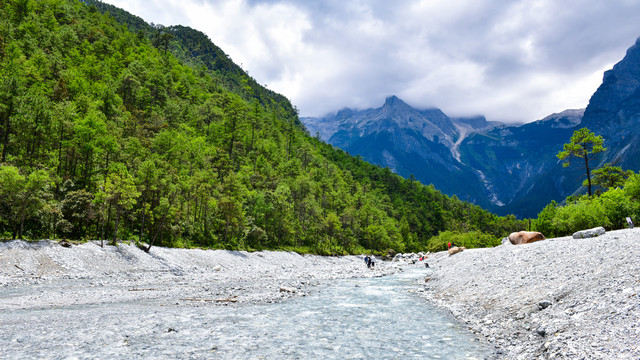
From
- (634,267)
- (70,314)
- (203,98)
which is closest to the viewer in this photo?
(634,267)

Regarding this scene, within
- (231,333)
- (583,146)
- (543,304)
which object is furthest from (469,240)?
(231,333)

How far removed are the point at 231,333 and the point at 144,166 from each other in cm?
4154

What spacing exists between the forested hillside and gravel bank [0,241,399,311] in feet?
13.4

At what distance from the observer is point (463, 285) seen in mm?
25156

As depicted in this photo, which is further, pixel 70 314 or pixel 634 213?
pixel 634 213

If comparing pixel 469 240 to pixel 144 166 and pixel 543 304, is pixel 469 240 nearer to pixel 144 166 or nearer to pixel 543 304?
pixel 144 166

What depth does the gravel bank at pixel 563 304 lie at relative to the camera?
32.4ft

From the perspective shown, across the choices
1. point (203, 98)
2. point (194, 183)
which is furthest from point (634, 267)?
point (203, 98)

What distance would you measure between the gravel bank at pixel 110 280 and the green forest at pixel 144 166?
12.0 ft

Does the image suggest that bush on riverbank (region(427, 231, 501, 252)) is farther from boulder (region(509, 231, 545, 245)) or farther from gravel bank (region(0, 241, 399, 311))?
gravel bank (region(0, 241, 399, 311))

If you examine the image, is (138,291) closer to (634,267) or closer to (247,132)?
(634,267)

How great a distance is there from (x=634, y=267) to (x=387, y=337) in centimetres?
1162

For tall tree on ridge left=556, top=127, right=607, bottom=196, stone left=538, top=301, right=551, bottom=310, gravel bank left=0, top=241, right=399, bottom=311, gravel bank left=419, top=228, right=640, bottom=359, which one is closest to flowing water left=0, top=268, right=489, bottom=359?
gravel bank left=419, top=228, right=640, bottom=359

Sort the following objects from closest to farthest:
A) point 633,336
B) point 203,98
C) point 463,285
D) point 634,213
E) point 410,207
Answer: point 633,336 → point 463,285 → point 634,213 → point 203,98 → point 410,207
